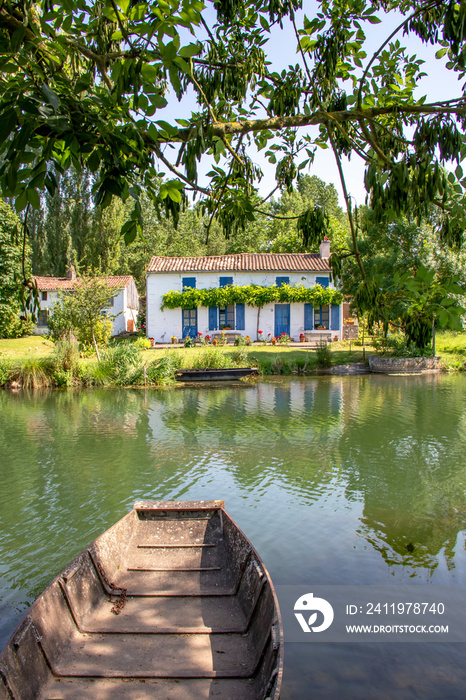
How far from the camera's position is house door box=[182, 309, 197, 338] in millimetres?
35125

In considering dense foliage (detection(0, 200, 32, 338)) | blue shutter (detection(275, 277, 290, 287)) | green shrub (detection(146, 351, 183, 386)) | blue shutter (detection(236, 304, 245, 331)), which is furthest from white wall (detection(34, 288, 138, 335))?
green shrub (detection(146, 351, 183, 386))

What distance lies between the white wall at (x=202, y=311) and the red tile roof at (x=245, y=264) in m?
Answer: 0.35

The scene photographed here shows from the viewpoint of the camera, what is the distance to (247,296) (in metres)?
34.5

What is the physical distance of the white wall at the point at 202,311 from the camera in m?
35.1

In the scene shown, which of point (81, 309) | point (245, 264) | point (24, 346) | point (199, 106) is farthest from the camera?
point (245, 264)

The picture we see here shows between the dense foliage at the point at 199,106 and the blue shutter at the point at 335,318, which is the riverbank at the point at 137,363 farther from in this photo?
the dense foliage at the point at 199,106

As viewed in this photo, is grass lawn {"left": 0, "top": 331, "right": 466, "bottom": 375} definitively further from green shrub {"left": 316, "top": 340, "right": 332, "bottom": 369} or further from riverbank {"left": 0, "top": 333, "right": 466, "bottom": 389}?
green shrub {"left": 316, "top": 340, "right": 332, "bottom": 369}

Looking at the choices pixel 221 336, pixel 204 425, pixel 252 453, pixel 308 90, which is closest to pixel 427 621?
pixel 308 90

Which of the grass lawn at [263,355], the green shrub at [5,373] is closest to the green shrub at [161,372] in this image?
the grass lawn at [263,355]

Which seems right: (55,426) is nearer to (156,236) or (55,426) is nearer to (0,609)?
(0,609)

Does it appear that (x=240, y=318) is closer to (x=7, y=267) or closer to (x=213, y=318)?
(x=213, y=318)

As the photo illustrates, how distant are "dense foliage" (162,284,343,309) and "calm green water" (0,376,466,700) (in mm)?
16426

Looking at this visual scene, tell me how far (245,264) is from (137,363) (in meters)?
15.0

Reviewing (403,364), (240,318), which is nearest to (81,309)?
(240,318)
